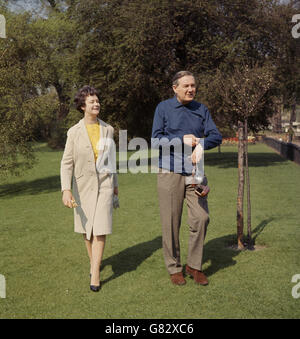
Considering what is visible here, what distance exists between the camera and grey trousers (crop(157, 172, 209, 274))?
5500mm

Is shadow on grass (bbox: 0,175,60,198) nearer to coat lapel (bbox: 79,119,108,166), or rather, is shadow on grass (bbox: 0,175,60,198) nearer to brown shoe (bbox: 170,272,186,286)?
coat lapel (bbox: 79,119,108,166)

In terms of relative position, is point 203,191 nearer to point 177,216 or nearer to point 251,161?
point 177,216

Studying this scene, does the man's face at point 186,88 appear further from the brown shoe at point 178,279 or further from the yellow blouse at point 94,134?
the brown shoe at point 178,279

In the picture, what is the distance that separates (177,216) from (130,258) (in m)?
1.80

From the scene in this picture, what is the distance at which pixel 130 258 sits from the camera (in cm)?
712

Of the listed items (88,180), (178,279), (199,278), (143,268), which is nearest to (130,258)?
(143,268)

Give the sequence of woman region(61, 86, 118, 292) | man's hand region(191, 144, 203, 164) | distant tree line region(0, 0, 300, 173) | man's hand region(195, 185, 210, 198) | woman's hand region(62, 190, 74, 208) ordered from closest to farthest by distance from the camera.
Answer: man's hand region(191, 144, 203, 164) < man's hand region(195, 185, 210, 198) < woman's hand region(62, 190, 74, 208) < woman region(61, 86, 118, 292) < distant tree line region(0, 0, 300, 173)

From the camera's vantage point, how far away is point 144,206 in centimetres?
1212

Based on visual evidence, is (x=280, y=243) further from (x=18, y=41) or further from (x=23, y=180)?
(x=23, y=180)

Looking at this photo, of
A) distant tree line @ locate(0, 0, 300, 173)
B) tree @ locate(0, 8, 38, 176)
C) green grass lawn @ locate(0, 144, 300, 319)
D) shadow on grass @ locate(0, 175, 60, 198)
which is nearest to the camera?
green grass lawn @ locate(0, 144, 300, 319)

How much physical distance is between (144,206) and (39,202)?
3484 millimetres

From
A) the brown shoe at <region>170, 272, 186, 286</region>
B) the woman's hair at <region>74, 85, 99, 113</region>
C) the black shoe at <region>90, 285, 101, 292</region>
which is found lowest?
the black shoe at <region>90, 285, 101, 292</region>

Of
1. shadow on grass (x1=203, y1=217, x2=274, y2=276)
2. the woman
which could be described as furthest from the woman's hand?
shadow on grass (x1=203, y1=217, x2=274, y2=276)

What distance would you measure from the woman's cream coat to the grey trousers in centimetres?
68
